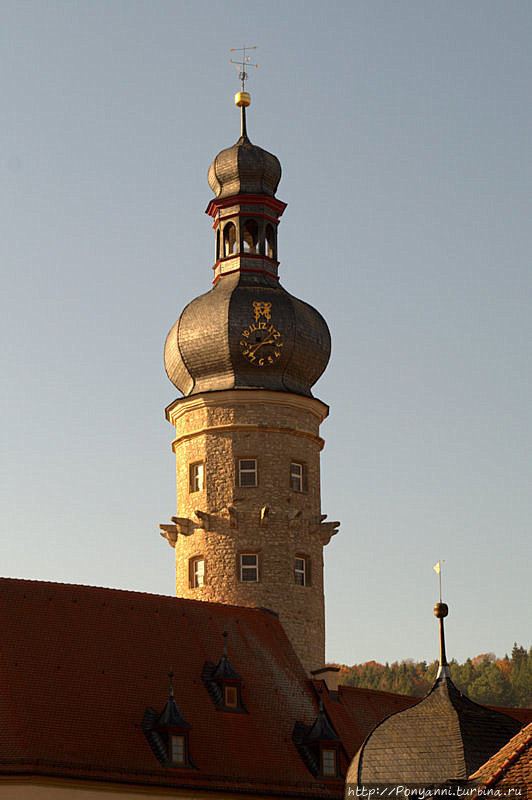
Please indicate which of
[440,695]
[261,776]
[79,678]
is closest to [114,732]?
[79,678]

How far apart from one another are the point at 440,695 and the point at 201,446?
15.3 metres

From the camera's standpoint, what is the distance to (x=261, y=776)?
111 ft

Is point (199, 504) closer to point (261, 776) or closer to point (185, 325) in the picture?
point (185, 325)

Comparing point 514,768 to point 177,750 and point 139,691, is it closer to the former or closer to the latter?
point 177,750

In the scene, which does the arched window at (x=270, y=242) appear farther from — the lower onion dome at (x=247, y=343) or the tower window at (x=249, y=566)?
the tower window at (x=249, y=566)

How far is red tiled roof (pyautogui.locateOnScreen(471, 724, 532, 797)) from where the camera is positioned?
63.0ft

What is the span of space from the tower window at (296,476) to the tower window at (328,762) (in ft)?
26.6

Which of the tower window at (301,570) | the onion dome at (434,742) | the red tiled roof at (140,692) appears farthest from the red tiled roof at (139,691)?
the onion dome at (434,742)

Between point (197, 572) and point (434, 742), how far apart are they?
1528 cm

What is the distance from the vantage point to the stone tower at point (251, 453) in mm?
40375

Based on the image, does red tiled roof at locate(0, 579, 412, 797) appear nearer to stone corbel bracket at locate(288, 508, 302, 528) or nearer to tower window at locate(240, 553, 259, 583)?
tower window at locate(240, 553, 259, 583)

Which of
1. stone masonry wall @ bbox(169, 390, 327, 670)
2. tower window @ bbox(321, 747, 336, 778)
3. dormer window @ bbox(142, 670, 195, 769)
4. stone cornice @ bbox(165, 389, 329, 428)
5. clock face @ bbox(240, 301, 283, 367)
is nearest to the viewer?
dormer window @ bbox(142, 670, 195, 769)

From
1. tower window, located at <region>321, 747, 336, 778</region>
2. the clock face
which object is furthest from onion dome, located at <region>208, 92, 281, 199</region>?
tower window, located at <region>321, 747, 336, 778</region>

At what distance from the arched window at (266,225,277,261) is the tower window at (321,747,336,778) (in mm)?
15164
